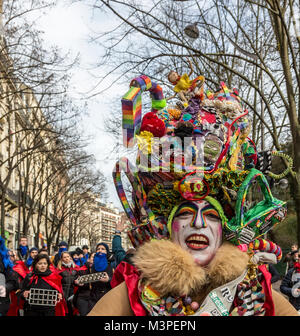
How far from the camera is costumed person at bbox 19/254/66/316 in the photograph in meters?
7.20

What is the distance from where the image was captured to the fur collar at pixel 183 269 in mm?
2547

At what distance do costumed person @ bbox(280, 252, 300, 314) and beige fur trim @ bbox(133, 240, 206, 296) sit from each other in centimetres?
597

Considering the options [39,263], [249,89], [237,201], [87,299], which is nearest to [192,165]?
[237,201]

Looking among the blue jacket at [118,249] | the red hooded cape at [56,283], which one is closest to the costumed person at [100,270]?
the red hooded cape at [56,283]

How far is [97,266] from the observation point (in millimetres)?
8586

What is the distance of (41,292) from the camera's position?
7.29m

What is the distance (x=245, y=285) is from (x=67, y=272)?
6511mm

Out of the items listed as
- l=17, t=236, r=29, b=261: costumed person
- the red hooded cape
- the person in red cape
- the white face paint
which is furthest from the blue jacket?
l=17, t=236, r=29, b=261: costumed person

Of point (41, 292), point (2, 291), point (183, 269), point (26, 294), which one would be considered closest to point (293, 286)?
point (41, 292)

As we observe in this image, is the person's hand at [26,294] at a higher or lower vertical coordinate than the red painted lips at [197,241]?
lower

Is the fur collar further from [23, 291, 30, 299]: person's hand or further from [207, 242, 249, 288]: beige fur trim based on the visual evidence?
[23, 291, 30, 299]: person's hand

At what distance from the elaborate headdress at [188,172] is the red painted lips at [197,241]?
6.0 inches

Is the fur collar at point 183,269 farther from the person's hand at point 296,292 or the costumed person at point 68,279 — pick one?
the costumed person at point 68,279

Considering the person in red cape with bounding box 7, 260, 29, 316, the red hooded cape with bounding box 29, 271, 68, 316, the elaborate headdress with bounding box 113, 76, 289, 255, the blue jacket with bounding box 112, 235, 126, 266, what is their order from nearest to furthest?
the elaborate headdress with bounding box 113, 76, 289, 255
the blue jacket with bounding box 112, 235, 126, 266
the red hooded cape with bounding box 29, 271, 68, 316
the person in red cape with bounding box 7, 260, 29, 316
